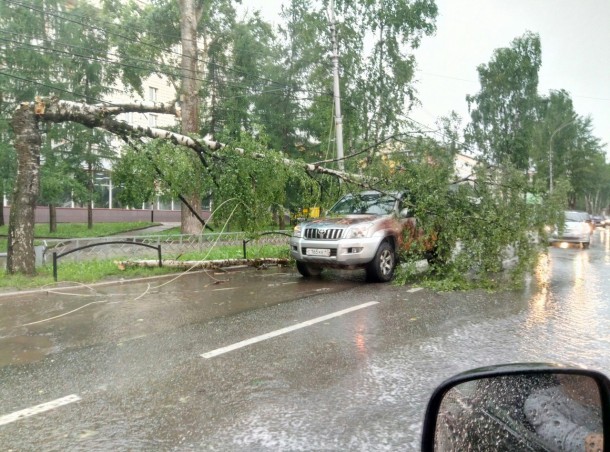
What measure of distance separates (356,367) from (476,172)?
6876mm

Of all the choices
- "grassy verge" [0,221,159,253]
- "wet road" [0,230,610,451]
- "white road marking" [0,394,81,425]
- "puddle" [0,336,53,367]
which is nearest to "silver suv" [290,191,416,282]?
"wet road" [0,230,610,451]

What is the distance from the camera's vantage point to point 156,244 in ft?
42.8

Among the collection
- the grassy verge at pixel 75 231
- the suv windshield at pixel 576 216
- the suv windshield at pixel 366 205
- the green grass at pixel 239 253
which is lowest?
the grassy verge at pixel 75 231

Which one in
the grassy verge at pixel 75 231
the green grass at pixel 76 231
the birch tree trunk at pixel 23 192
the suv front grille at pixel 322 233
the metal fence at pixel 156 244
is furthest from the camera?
the green grass at pixel 76 231

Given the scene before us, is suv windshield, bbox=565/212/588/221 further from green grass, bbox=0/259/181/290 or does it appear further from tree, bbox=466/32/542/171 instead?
tree, bbox=466/32/542/171

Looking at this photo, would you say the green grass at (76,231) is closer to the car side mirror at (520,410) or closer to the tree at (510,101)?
the car side mirror at (520,410)

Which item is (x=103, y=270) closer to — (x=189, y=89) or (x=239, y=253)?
(x=239, y=253)

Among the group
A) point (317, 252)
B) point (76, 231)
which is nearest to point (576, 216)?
point (317, 252)

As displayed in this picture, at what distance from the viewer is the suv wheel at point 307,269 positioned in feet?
32.6

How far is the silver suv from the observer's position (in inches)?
345

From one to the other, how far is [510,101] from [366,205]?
116 ft

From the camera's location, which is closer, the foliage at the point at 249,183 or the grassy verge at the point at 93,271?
the grassy verge at the point at 93,271

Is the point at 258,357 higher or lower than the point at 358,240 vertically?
lower

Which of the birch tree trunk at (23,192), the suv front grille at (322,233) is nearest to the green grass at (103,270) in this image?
the birch tree trunk at (23,192)
